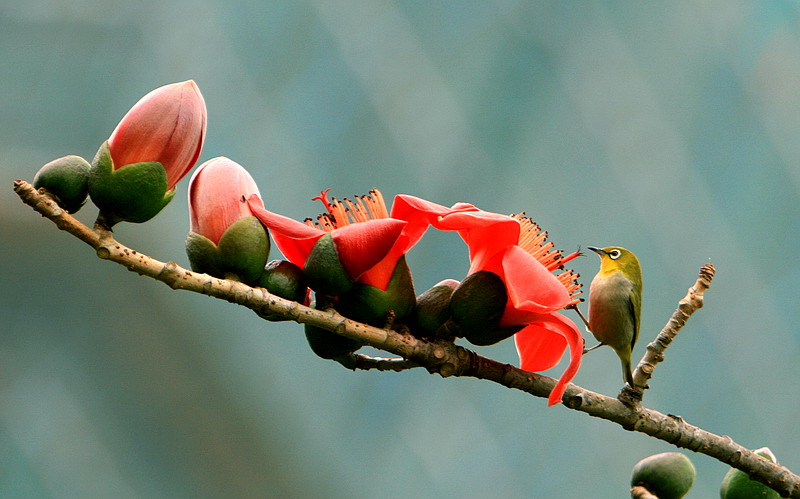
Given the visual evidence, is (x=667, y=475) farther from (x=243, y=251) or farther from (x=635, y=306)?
(x=243, y=251)

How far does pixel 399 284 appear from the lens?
0.56m

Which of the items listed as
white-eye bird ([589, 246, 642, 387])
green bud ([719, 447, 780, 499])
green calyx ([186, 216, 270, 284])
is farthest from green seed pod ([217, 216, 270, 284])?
green bud ([719, 447, 780, 499])

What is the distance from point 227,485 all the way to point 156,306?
67 cm

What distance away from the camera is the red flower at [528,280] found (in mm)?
520

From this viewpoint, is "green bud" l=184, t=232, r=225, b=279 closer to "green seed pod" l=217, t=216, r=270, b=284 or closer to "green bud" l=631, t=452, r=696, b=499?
"green seed pod" l=217, t=216, r=270, b=284

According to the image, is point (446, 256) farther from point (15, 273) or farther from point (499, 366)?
point (499, 366)

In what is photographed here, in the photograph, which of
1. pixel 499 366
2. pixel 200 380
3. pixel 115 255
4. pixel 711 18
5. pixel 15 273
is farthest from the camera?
pixel 711 18

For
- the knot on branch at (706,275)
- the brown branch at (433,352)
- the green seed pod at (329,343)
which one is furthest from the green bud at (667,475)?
the green seed pod at (329,343)

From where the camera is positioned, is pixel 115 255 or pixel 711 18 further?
pixel 711 18

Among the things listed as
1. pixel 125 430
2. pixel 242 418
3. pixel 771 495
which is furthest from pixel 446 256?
pixel 771 495

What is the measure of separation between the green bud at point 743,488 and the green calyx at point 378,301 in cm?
31

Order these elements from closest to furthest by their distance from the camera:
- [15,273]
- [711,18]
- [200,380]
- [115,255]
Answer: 1. [115,255]
2. [15,273]
3. [200,380]
4. [711,18]

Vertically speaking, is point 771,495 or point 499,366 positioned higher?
point 499,366

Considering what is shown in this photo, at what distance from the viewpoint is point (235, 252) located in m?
0.53
